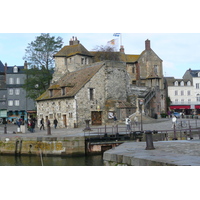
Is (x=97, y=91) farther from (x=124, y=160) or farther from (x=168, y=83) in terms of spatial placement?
(x=168, y=83)

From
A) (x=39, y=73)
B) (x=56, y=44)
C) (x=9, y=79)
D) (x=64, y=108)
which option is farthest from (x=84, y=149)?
(x=9, y=79)

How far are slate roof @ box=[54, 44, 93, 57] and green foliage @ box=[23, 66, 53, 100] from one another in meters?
5.63

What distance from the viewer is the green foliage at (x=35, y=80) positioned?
131 feet

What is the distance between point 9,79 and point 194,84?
37349 mm

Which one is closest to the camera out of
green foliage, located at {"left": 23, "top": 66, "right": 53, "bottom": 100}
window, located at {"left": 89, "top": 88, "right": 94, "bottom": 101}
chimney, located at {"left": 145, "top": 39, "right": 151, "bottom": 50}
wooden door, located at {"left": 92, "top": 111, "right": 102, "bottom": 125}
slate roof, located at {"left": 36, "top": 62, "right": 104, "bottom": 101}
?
slate roof, located at {"left": 36, "top": 62, "right": 104, "bottom": 101}

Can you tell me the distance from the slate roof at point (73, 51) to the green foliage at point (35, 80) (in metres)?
5.63

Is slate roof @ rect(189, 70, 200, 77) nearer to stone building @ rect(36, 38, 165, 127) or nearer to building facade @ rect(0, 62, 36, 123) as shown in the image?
stone building @ rect(36, 38, 165, 127)

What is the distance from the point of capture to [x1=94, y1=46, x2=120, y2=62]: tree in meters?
46.7

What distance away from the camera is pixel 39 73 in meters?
40.1

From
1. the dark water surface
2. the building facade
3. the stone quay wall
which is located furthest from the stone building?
the building facade

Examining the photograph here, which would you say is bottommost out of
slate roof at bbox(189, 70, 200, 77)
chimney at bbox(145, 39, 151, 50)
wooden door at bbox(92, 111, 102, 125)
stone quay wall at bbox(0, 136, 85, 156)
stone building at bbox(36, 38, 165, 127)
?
stone quay wall at bbox(0, 136, 85, 156)

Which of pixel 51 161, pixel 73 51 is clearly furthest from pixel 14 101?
pixel 51 161

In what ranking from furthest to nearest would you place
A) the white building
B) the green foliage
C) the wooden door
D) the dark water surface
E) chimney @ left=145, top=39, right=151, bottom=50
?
the white building → chimney @ left=145, top=39, right=151, bottom=50 → the green foliage → the wooden door → the dark water surface

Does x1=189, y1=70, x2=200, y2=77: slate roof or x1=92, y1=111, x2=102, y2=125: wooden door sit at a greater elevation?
x1=189, y1=70, x2=200, y2=77: slate roof
